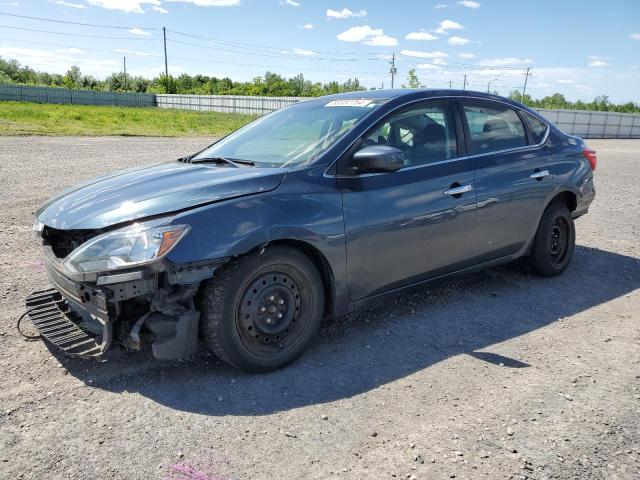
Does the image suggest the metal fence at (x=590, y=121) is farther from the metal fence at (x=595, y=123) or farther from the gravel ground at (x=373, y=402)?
the gravel ground at (x=373, y=402)

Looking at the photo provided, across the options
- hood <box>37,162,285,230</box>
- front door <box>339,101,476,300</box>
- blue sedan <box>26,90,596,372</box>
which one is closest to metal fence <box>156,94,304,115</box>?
blue sedan <box>26,90,596,372</box>

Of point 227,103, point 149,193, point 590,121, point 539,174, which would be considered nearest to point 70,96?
point 227,103

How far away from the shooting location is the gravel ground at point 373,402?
2.50m

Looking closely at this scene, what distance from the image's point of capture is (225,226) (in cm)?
303

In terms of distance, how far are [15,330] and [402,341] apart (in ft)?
9.00

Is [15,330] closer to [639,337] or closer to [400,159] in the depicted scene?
[400,159]

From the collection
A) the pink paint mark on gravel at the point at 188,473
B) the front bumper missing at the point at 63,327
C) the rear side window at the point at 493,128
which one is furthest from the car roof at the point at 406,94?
the pink paint mark on gravel at the point at 188,473

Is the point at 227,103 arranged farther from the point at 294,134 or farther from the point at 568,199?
the point at 294,134

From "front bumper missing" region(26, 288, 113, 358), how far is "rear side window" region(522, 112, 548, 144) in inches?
158

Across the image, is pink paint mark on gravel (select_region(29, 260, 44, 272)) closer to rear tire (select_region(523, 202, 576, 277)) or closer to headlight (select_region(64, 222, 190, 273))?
headlight (select_region(64, 222, 190, 273))

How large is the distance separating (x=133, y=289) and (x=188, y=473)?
983mm

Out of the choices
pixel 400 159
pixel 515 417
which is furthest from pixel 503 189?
pixel 515 417

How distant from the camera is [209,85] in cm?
8400

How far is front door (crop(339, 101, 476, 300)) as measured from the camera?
3.60m
